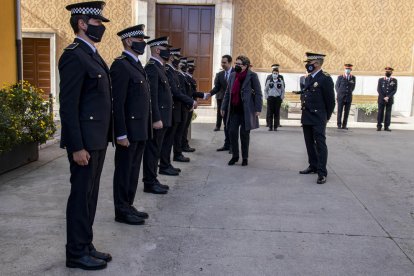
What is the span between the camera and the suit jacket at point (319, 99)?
22.2ft

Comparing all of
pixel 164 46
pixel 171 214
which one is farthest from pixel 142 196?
pixel 164 46

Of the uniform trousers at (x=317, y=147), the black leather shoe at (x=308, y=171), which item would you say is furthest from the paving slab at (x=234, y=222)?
the uniform trousers at (x=317, y=147)

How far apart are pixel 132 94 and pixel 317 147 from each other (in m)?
3.30

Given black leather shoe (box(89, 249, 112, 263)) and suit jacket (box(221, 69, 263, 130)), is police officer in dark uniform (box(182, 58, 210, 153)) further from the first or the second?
black leather shoe (box(89, 249, 112, 263))

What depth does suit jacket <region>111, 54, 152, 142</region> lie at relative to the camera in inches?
174

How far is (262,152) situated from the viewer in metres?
9.09

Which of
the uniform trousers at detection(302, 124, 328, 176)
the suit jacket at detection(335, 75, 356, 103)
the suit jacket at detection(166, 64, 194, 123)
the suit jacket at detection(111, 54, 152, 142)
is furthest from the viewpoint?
the suit jacket at detection(335, 75, 356, 103)

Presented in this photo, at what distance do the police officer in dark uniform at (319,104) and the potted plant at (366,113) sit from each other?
8.59 meters

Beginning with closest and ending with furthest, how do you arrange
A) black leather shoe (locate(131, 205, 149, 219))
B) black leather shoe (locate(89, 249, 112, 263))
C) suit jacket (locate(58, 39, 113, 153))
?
1. suit jacket (locate(58, 39, 113, 153))
2. black leather shoe (locate(89, 249, 112, 263))
3. black leather shoe (locate(131, 205, 149, 219))

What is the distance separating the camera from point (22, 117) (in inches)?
268

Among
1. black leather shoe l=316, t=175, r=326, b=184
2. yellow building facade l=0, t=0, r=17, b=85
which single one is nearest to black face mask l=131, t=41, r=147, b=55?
black leather shoe l=316, t=175, r=326, b=184

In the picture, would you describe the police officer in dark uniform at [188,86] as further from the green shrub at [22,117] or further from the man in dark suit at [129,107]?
the man in dark suit at [129,107]

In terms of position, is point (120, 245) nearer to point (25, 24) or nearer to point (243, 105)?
point (243, 105)

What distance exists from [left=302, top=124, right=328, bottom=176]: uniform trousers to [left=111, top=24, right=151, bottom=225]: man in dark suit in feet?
9.71
